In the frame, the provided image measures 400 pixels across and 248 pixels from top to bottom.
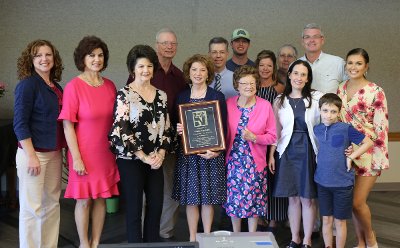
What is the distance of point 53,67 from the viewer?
2969mm

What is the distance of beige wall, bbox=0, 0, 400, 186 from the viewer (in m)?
4.85

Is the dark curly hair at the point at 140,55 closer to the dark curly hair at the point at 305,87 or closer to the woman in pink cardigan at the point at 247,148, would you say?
the woman in pink cardigan at the point at 247,148

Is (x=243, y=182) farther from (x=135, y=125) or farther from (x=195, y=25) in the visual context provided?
(x=195, y=25)

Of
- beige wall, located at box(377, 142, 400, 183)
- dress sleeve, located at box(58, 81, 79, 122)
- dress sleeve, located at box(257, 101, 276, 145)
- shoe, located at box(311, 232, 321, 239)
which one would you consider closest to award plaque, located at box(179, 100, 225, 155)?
dress sleeve, located at box(257, 101, 276, 145)

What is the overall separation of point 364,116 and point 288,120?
0.57m

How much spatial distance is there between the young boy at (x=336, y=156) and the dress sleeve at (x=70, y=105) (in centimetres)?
173

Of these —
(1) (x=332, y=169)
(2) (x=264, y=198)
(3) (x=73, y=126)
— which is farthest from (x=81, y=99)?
(1) (x=332, y=169)

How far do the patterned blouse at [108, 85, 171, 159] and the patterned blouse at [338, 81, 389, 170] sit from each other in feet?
4.69

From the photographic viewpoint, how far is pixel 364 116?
3.17 metres

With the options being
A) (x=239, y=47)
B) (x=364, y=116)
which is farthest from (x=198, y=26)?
(x=364, y=116)

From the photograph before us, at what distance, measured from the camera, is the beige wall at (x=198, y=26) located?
15.9 ft

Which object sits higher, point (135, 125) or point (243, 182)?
point (135, 125)

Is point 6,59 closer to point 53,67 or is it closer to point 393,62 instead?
point 53,67

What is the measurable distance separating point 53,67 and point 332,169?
211cm
